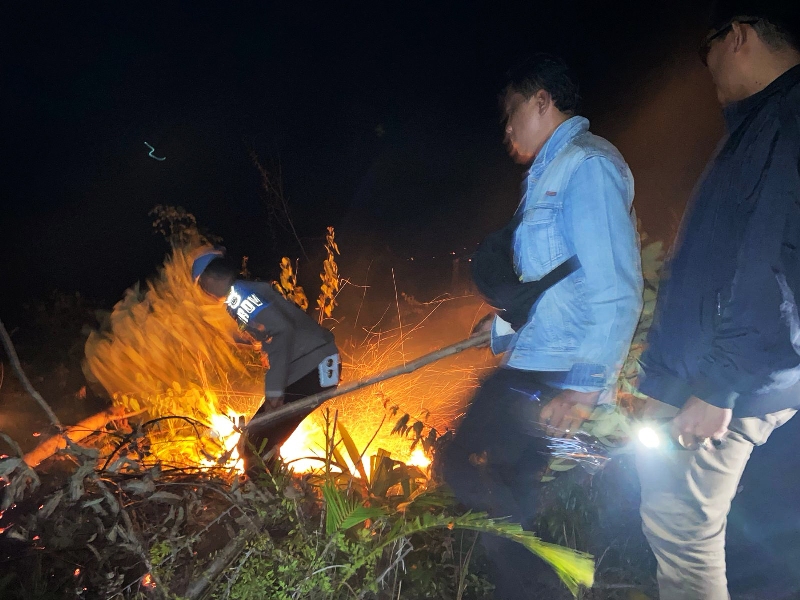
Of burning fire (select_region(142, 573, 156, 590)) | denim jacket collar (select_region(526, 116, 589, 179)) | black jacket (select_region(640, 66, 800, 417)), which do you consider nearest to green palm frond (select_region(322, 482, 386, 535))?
burning fire (select_region(142, 573, 156, 590))

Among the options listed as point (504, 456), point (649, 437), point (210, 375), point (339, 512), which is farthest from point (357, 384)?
point (210, 375)

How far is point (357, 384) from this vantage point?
9.39 feet

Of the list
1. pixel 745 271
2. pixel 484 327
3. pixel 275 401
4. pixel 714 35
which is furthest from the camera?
pixel 275 401

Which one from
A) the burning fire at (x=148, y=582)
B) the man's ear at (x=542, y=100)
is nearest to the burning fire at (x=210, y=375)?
the burning fire at (x=148, y=582)

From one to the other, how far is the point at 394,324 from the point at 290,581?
12.9 ft

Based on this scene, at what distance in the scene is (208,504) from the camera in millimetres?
2396

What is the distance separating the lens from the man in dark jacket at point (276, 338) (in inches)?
132

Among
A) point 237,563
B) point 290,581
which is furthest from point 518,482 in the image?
point 237,563

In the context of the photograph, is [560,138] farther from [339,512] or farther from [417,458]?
[417,458]

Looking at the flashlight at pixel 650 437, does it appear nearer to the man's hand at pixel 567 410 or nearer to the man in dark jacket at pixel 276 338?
the man's hand at pixel 567 410

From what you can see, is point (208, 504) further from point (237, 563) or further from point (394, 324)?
Answer: point (394, 324)

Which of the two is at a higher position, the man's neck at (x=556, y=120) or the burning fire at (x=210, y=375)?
the man's neck at (x=556, y=120)

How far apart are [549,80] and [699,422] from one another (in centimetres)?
137

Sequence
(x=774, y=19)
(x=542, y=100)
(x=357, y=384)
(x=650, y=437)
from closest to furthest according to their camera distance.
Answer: (x=774, y=19)
(x=650, y=437)
(x=542, y=100)
(x=357, y=384)
